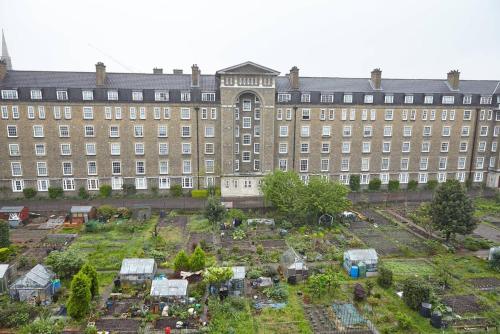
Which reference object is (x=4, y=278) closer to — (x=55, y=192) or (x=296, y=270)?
(x=296, y=270)

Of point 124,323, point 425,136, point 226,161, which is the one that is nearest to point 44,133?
point 226,161

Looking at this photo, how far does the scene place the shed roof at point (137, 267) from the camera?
94.1 feet

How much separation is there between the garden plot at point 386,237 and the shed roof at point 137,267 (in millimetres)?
22396

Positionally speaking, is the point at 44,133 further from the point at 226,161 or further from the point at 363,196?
the point at 363,196

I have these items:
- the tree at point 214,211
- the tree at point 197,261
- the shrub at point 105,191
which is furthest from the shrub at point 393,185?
the shrub at point 105,191

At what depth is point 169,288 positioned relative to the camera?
85.9 feet

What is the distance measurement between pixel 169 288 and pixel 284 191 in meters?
22.5

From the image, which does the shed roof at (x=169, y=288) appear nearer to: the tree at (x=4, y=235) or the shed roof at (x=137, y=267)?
the shed roof at (x=137, y=267)

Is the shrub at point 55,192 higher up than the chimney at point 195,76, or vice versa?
the chimney at point 195,76

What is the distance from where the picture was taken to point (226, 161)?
56.6m

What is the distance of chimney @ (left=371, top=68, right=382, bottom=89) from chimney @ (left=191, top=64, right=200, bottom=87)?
29.2 metres

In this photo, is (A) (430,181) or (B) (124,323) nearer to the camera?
(B) (124,323)

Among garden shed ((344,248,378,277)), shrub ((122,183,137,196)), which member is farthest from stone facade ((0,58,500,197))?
garden shed ((344,248,378,277))

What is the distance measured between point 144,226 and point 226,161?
57.7ft
